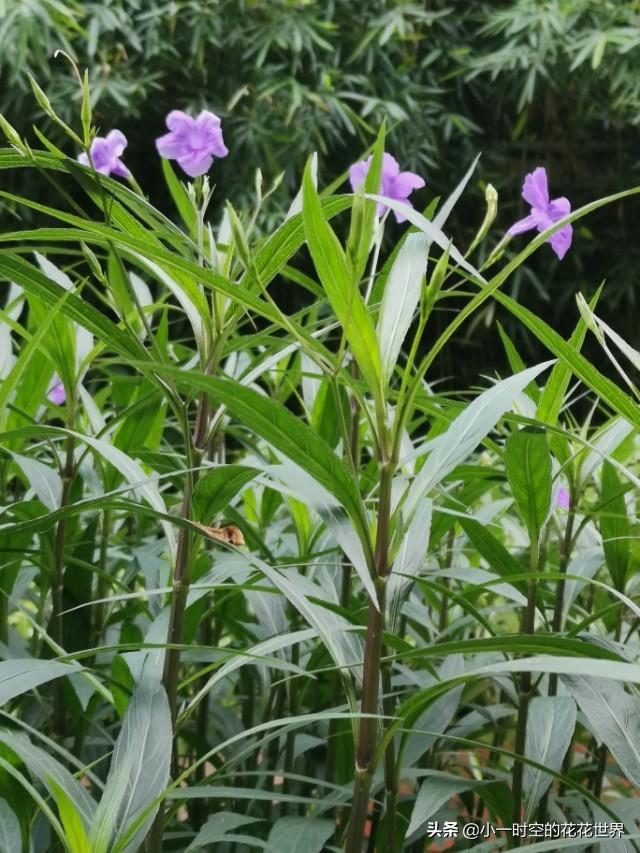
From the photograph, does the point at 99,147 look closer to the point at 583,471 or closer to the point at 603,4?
the point at 583,471

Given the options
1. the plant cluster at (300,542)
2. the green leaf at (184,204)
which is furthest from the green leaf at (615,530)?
the green leaf at (184,204)

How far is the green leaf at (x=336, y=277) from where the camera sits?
50cm

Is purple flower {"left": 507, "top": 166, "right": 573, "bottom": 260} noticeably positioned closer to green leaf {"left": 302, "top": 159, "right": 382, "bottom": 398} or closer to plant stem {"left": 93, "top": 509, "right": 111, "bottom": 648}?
green leaf {"left": 302, "top": 159, "right": 382, "bottom": 398}

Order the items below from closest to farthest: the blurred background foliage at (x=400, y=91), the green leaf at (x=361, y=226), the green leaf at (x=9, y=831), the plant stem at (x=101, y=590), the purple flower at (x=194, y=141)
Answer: the green leaf at (x=361, y=226)
the green leaf at (x=9, y=831)
the purple flower at (x=194, y=141)
the plant stem at (x=101, y=590)
the blurred background foliage at (x=400, y=91)

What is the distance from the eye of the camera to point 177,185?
0.78 m

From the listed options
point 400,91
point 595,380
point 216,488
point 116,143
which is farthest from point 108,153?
point 400,91

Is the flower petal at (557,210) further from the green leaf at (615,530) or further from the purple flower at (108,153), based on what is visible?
the purple flower at (108,153)

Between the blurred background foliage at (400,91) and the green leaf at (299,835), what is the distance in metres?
2.68

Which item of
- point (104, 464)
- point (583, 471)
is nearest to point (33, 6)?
point (104, 464)

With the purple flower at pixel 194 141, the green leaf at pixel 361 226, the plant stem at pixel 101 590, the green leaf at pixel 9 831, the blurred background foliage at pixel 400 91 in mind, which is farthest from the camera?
the blurred background foliage at pixel 400 91

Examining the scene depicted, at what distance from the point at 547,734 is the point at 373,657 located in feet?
0.68

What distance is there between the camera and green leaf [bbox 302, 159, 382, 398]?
0.50 meters

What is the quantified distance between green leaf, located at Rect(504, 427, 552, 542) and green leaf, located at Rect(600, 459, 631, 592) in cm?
11

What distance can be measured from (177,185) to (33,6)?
2796mm
